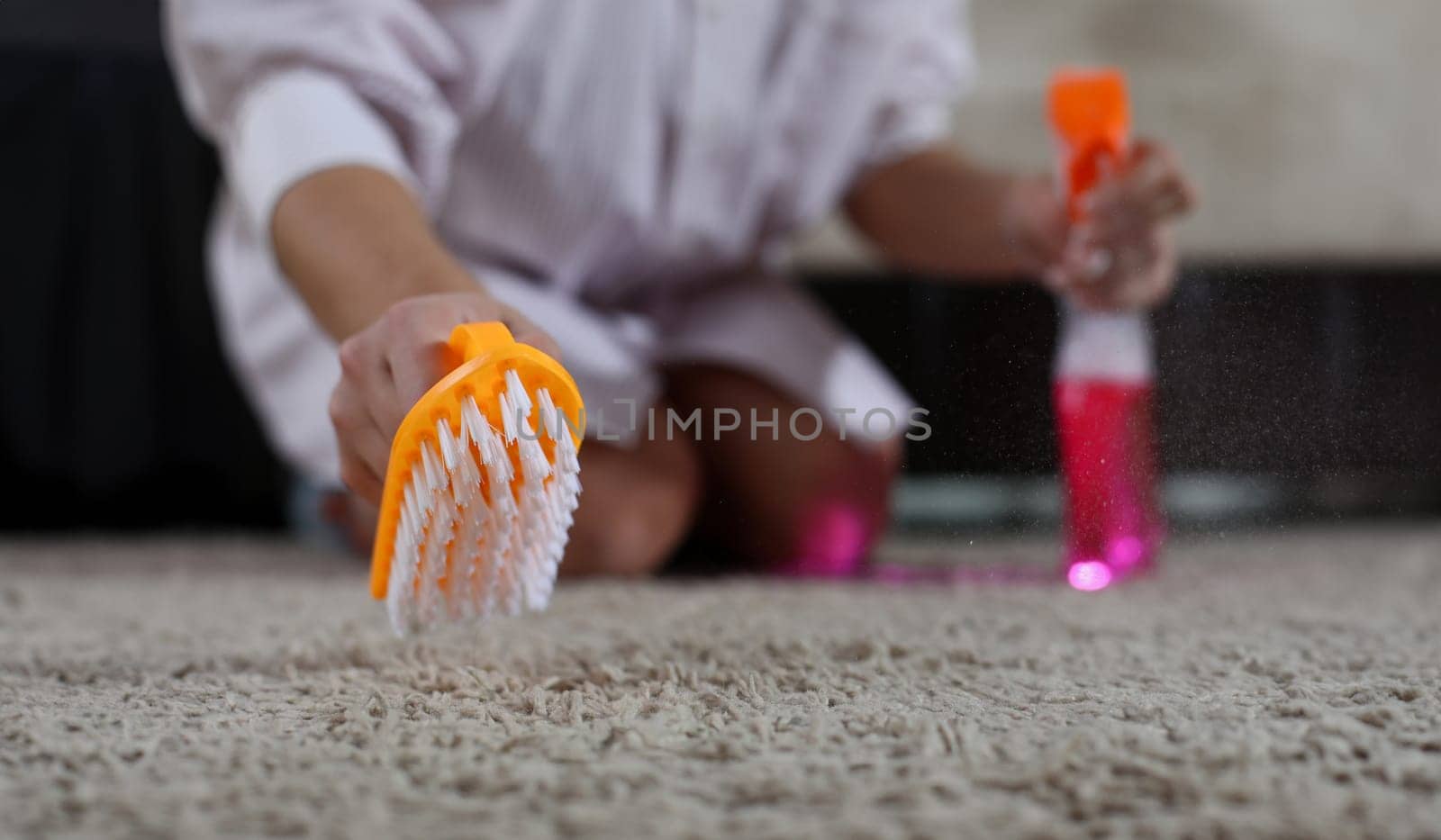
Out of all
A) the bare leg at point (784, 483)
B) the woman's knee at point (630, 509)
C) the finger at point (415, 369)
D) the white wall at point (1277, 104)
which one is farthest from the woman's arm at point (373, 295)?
the white wall at point (1277, 104)

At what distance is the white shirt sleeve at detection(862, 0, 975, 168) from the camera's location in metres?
0.80

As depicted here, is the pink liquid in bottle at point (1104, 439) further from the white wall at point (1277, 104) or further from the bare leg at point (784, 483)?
the white wall at point (1277, 104)

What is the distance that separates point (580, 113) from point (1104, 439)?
368 mm

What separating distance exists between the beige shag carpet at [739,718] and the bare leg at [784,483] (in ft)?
0.59

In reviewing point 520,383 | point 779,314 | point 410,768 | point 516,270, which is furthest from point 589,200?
point 410,768

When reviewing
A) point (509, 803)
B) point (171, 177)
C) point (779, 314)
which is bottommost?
point (509, 803)

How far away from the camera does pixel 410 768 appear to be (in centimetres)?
28

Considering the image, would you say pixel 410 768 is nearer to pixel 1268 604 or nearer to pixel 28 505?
pixel 1268 604

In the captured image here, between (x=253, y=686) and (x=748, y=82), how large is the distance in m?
0.52

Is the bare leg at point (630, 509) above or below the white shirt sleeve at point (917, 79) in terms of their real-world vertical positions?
below

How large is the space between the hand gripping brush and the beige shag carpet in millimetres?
24

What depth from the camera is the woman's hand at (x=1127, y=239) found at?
58 centimetres

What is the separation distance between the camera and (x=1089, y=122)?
582 mm

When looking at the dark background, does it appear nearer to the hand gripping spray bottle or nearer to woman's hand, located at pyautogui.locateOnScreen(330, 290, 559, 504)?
the hand gripping spray bottle
